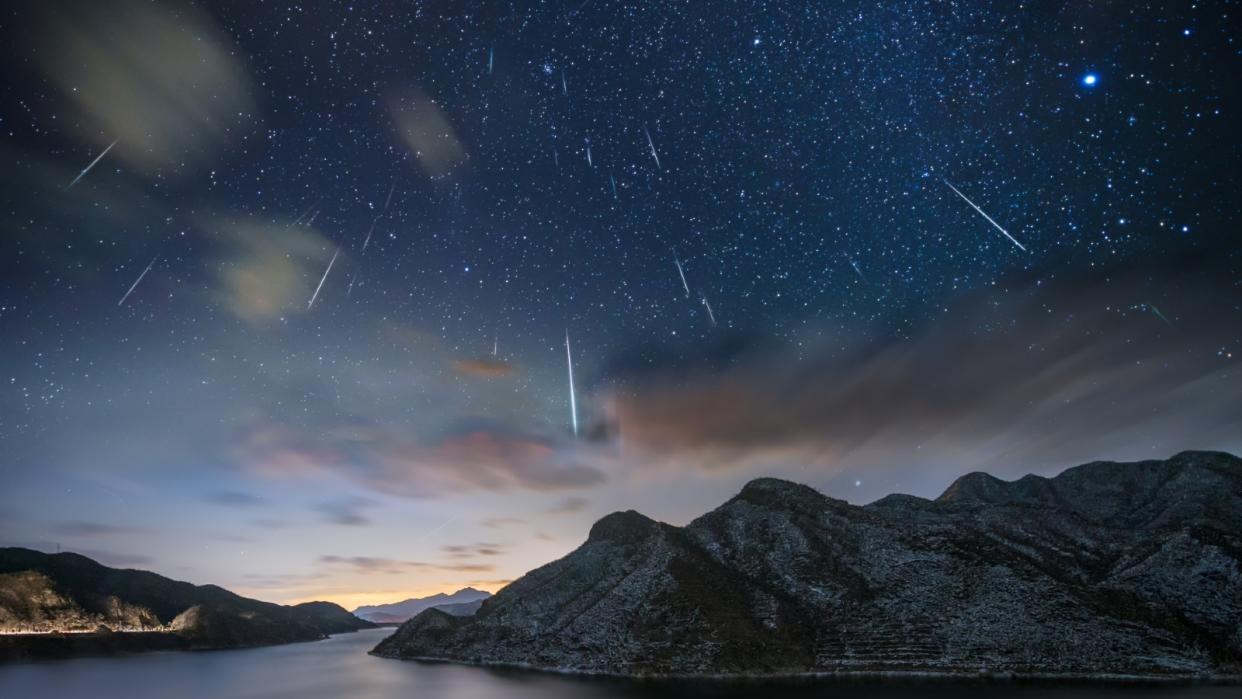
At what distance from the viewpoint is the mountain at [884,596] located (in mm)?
84312

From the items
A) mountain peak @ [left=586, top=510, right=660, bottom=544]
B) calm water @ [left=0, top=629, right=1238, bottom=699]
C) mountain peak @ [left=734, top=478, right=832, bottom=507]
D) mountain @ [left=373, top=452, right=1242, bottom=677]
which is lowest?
calm water @ [left=0, top=629, right=1238, bottom=699]

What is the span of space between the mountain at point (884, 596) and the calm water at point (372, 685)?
854 cm

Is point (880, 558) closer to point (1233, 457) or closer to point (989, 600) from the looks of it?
point (989, 600)

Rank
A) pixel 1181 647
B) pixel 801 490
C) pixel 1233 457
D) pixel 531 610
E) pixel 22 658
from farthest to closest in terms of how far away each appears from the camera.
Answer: pixel 22 658 → pixel 1233 457 → pixel 801 490 → pixel 531 610 → pixel 1181 647

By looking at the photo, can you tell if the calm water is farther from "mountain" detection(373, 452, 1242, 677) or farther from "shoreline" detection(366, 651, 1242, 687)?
"mountain" detection(373, 452, 1242, 677)

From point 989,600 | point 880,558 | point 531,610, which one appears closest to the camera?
point 989,600

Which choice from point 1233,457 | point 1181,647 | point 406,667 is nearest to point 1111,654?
point 1181,647

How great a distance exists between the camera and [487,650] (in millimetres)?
126688

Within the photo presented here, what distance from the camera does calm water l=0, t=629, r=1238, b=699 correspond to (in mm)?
71562

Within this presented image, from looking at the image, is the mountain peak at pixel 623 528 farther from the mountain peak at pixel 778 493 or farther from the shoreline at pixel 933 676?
the shoreline at pixel 933 676

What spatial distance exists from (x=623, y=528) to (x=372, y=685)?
288ft

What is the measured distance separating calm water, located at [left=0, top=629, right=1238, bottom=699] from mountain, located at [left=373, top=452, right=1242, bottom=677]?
854 cm

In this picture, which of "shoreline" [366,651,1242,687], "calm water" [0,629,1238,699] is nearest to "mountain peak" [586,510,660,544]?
"calm water" [0,629,1238,699]

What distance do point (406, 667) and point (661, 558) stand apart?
66.4 meters
